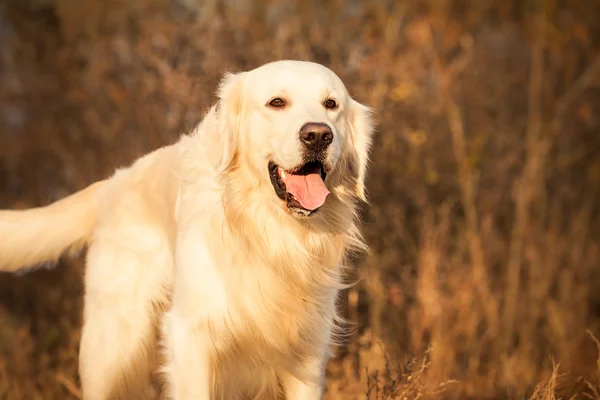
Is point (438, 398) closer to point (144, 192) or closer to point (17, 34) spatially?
point (144, 192)

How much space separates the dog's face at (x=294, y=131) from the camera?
296cm

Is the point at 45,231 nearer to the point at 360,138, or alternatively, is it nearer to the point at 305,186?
the point at 305,186

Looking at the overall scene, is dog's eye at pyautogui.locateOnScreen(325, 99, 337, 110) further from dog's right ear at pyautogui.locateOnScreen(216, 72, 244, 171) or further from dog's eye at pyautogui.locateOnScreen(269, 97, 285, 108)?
dog's right ear at pyautogui.locateOnScreen(216, 72, 244, 171)

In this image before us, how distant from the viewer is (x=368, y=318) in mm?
5773

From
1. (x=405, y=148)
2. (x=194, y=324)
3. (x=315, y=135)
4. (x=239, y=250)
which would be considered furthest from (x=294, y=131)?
(x=405, y=148)

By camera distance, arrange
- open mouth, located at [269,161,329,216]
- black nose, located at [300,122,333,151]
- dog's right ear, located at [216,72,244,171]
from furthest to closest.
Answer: dog's right ear, located at [216,72,244,171]
open mouth, located at [269,161,329,216]
black nose, located at [300,122,333,151]

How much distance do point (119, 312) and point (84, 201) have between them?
26.8 inches

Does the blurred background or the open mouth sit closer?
the open mouth

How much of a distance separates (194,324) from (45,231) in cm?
120

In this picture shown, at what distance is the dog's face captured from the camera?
116 inches

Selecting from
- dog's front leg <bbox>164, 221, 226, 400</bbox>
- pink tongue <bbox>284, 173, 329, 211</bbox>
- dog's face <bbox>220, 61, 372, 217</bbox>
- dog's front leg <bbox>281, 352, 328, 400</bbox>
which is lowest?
dog's front leg <bbox>281, 352, 328, 400</bbox>

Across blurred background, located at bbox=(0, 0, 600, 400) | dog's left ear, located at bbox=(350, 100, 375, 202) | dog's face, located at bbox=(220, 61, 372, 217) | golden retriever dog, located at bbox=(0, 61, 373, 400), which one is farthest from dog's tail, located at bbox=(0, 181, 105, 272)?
dog's left ear, located at bbox=(350, 100, 375, 202)

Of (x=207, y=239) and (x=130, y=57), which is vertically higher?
(x=130, y=57)

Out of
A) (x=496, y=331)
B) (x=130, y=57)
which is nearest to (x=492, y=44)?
(x=496, y=331)
